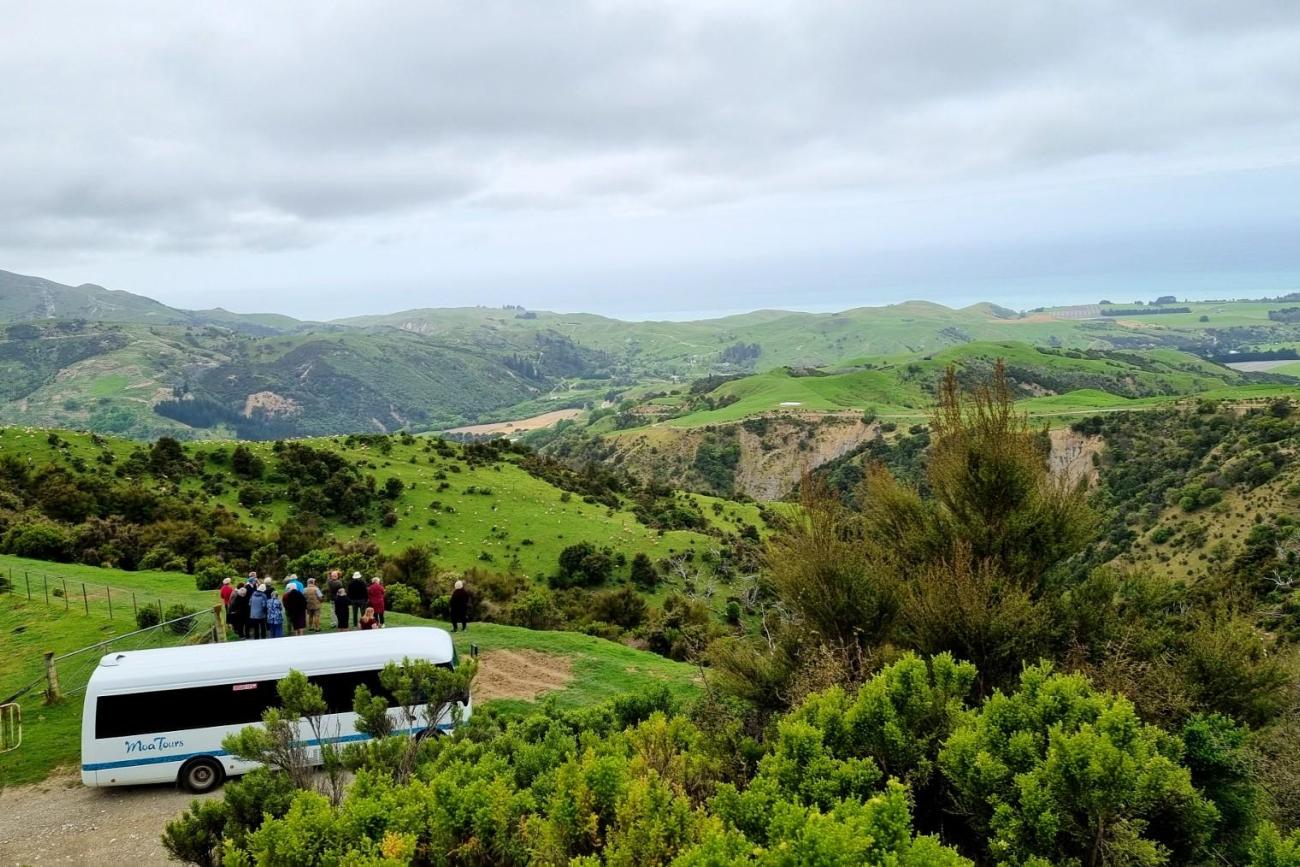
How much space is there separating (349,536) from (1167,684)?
3419cm

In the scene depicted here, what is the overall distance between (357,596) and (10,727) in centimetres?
717

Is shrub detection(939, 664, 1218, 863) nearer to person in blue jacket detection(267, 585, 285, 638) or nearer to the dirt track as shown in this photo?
the dirt track

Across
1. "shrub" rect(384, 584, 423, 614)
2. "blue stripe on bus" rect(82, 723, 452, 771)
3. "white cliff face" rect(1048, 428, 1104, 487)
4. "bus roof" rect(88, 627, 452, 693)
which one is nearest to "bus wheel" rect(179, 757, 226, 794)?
"blue stripe on bus" rect(82, 723, 452, 771)

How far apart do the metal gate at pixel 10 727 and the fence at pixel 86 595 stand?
172 inches

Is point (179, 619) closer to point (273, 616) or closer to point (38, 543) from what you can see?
point (273, 616)

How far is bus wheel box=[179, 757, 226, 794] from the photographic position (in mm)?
13477

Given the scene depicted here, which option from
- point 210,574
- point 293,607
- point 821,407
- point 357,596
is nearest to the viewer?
point 293,607

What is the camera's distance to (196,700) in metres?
13.3

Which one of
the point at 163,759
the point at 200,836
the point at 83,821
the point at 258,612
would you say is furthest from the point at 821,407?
the point at 200,836

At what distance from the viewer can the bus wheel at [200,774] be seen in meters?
13.5

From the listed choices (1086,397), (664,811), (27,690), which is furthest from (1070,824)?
(1086,397)

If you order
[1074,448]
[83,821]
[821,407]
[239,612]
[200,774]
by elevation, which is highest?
[821,407]

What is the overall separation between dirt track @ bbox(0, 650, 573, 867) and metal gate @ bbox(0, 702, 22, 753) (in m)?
1.53

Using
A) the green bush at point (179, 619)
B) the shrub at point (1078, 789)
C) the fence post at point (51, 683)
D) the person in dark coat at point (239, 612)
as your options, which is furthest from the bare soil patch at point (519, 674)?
the shrub at point (1078, 789)
